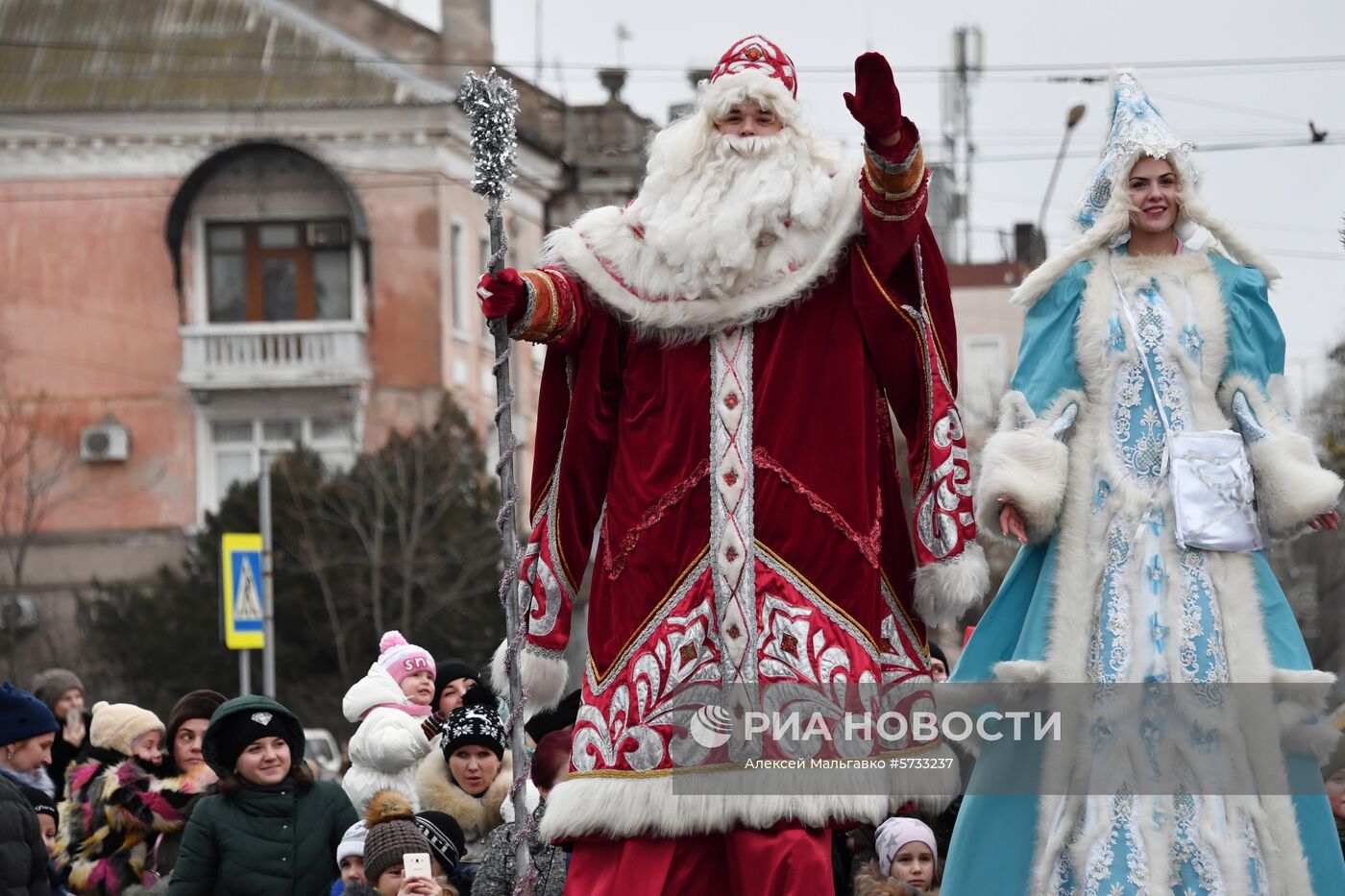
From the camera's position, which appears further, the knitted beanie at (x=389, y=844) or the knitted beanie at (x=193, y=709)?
the knitted beanie at (x=193, y=709)

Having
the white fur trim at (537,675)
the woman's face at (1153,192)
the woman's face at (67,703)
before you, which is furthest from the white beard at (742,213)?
the woman's face at (67,703)

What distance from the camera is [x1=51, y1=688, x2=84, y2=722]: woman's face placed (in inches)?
464

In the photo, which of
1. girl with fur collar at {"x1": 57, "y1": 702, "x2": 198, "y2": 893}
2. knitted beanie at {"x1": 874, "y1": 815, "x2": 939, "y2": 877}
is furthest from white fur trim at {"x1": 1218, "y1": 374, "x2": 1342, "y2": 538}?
girl with fur collar at {"x1": 57, "y1": 702, "x2": 198, "y2": 893}

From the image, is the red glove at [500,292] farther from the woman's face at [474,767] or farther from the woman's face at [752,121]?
the woman's face at [474,767]

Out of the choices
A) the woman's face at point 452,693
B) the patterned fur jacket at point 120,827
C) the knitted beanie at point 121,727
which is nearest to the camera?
the patterned fur jacket at point 120,827

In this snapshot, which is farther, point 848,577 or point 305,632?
point 305,632

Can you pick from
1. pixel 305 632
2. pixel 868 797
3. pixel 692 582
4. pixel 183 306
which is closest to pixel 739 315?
pixel 692 582

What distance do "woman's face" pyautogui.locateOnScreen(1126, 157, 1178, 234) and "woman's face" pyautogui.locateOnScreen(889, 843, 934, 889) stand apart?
228 cm

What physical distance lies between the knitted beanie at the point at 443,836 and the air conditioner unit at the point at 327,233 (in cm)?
2921

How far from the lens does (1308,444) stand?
708 centimetres

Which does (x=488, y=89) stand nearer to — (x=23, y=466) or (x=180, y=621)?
(x=180, y=621)

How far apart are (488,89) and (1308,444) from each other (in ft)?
8.54

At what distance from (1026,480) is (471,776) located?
2.96m

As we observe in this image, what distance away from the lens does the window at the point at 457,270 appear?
38.0m
